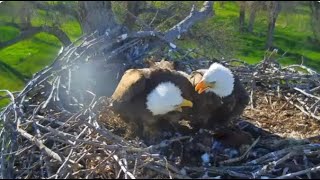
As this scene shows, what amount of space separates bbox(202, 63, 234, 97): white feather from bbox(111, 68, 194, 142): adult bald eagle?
187 mm

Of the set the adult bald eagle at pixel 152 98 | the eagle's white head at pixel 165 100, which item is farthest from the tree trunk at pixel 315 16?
the eagle's white head at pixel 165 100

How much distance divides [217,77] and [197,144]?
21.7 inches

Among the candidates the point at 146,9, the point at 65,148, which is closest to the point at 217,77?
the point at 65,148

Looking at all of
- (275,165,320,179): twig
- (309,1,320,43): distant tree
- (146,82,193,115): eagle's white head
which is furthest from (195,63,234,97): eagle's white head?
(309,1,320,43): distant tree

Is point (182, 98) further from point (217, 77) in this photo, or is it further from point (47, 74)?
point (47, 74)

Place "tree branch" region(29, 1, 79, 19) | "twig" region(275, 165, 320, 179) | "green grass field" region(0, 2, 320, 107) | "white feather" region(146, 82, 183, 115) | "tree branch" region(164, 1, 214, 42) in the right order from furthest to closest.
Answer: "green grass field" region(0, 2, 320, 107)
"tree branch" region(164, 1, 214, 42)
"tree branch" region(29, 1, 79, 19)
"white feather" region(146, 82, 183, 115)
"twig" region(275, 165, 320, 179)

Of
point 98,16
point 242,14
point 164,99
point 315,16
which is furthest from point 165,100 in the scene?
point 242,14

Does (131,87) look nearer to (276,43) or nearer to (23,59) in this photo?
(23,59)

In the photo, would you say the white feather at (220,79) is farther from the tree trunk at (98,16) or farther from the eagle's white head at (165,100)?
the tree trunk at (98,16)

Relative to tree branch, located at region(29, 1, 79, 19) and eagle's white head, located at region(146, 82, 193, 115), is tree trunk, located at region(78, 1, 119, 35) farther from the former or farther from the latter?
eagle's white head, located at region(146, 82, 193, 115)

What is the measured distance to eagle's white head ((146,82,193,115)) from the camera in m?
4.00

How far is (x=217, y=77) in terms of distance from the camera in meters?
4.26

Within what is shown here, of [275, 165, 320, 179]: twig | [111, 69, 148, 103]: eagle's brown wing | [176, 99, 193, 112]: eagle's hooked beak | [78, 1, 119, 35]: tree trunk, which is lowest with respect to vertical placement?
[275, 165, 320, 179]: twig

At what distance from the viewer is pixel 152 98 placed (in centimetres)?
409
